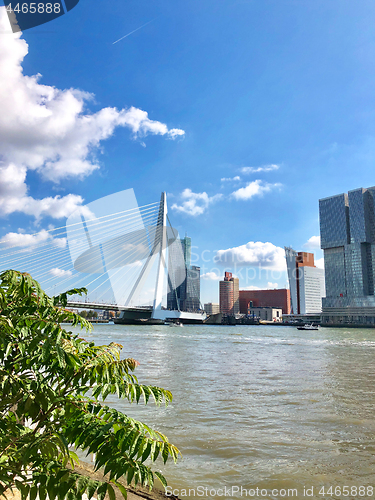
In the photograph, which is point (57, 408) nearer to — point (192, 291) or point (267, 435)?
point (267, 435)

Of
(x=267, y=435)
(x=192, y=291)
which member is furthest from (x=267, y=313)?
(x=267, y=435)

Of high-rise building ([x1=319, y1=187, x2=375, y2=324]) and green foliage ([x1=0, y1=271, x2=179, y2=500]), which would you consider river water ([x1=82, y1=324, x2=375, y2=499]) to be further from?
high-rise building ([x1=319, y1=187, x2=375, y2=324])

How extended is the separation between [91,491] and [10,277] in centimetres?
140

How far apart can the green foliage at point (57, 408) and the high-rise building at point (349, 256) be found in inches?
6309

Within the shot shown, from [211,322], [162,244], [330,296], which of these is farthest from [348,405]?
[330,296]

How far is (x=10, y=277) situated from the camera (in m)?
2.43

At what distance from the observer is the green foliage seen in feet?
6.37

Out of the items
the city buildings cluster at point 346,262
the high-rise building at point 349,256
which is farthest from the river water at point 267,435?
the high-rise building at point 349,256

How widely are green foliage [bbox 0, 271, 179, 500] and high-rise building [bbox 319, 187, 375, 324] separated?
16025 cm

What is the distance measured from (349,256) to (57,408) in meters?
178

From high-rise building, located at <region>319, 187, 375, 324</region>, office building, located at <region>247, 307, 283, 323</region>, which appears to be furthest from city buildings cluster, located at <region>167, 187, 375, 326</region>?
office building, located at <region>247, 307, 283, 323</region>

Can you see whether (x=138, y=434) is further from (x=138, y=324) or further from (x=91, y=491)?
(x=138, y=324)

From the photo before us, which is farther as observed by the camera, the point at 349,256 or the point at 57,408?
the point at 349,256

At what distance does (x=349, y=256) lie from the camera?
164 metres
